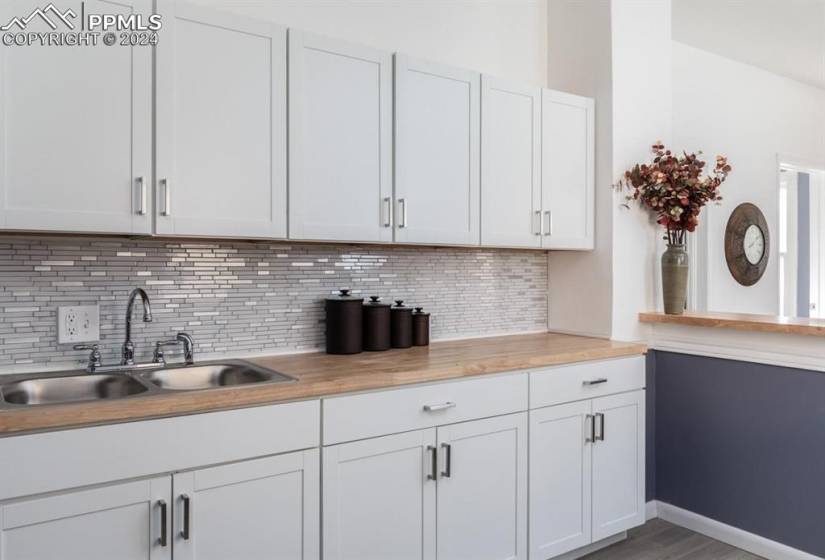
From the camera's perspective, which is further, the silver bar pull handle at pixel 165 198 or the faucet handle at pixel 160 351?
the faucet handle at pixel 160 351

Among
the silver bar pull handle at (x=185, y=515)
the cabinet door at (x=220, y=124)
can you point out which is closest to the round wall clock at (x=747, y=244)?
the cabinet door at (x=220, y=124)

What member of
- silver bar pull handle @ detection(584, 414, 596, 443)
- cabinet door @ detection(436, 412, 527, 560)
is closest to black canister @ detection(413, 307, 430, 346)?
cabinet door @ detection(436, 412, 527, 560)

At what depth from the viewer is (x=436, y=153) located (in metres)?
2.49

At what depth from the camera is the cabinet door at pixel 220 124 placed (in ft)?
6.21

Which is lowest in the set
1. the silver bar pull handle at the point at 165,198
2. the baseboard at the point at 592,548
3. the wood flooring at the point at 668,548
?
the wood flooring at the point at 668,548

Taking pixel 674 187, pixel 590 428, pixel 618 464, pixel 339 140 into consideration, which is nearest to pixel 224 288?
pixel 339 140

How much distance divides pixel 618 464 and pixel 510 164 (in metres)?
1.49

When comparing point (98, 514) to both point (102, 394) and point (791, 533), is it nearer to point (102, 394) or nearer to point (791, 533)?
point (102, 394)

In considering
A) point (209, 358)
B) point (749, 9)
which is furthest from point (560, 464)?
point (749, 9)

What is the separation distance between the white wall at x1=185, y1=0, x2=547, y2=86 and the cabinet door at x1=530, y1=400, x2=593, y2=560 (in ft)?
5.95

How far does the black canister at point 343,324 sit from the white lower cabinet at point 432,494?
546 mm

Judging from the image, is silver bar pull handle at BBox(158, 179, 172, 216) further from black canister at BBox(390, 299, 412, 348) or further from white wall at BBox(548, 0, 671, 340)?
white wall at BBox(548, 0, 671, 340)

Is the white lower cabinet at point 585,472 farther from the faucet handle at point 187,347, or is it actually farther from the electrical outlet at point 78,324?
the electrical outlet at point 78,324

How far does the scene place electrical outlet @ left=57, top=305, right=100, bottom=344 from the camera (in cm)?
199
